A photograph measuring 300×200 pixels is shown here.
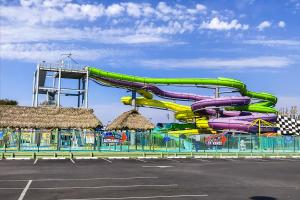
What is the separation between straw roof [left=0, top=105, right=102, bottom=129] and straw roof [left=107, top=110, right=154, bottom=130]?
14.8ft

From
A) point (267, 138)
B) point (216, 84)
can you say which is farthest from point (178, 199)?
point (216, 84)

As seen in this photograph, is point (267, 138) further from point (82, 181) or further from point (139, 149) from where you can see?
point (82, 181)

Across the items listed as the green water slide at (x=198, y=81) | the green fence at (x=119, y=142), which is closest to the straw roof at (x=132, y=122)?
the green water slide at (x=198, y=81)

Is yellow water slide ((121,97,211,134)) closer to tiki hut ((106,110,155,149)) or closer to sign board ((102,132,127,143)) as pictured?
tiki hut ((106,110,155,149))

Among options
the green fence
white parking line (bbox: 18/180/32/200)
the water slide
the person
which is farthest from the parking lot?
the water slide

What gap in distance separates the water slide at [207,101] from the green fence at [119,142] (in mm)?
15735

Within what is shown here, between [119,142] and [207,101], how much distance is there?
912 inches

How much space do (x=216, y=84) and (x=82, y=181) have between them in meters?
47.8

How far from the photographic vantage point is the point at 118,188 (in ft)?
44.8

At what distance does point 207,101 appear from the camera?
186 ft

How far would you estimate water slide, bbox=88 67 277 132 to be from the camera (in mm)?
55375

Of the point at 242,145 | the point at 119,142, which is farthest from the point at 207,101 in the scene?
the point at 119,142

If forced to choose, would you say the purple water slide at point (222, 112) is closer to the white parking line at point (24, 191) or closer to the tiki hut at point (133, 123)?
the tiki hut at point (133, 123)

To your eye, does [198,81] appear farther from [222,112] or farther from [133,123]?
[133,123]
